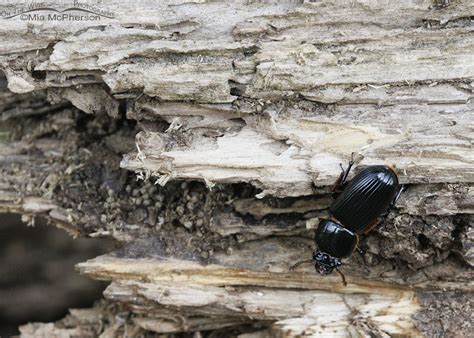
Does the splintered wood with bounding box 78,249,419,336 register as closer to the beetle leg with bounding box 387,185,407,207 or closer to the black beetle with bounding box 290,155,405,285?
the black beetle with bounding box 290,155,405,285

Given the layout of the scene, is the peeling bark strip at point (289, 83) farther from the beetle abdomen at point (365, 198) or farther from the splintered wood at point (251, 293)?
the splintered wood at point (251, 293)

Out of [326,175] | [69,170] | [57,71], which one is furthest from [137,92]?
[326,175]

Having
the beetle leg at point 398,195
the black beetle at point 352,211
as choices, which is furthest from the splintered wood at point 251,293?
the beetle leg at point 398,195

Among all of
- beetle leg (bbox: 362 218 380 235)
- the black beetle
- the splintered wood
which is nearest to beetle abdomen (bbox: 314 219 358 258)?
the black beetle

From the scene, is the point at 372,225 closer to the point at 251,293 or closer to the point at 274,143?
the point at 274,143

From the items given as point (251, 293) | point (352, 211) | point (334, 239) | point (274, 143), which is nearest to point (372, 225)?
point (352, 211)

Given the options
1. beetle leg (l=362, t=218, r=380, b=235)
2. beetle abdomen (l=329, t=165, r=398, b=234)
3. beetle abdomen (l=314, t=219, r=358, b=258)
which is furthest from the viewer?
beetle abdomen (l=314, t=219, r=358, b=258)

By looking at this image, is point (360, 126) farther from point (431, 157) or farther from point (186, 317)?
point (186, 317)
